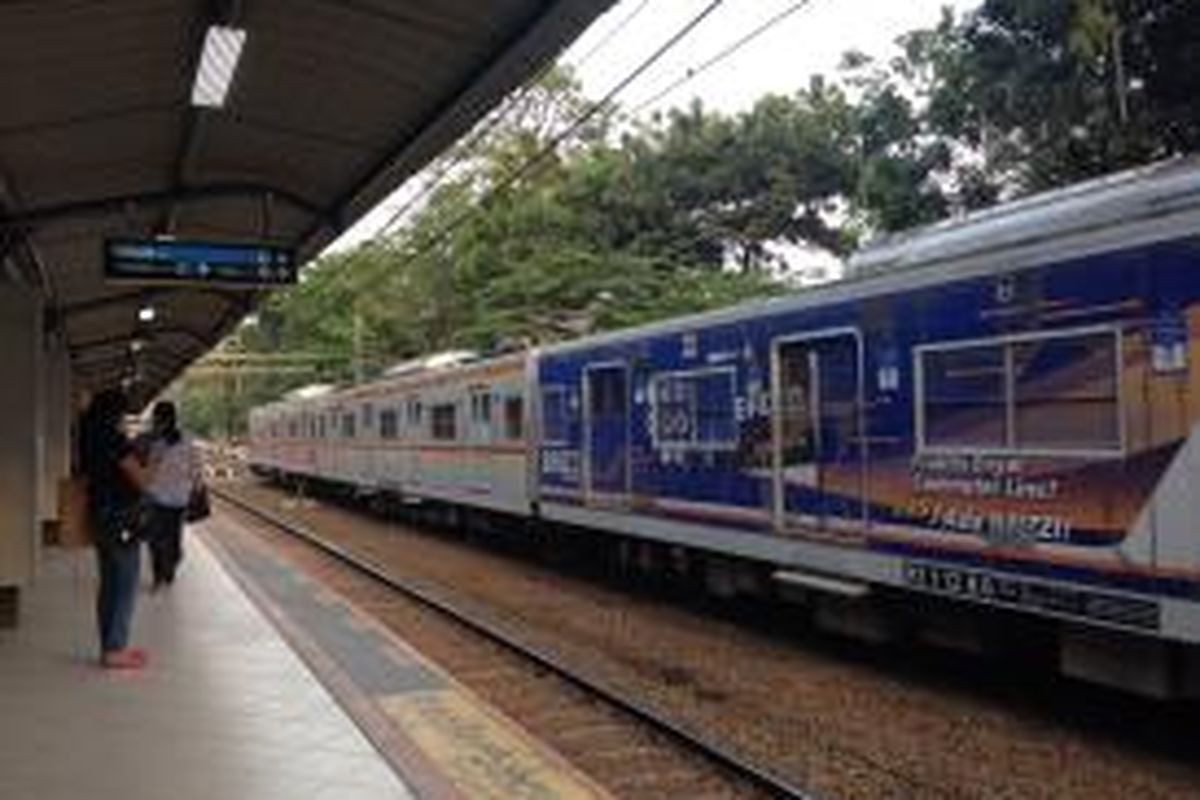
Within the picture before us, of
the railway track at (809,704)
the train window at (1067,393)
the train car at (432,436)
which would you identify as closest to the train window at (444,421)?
the train car at (432,436)

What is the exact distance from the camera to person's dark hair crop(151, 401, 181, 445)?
17672mm

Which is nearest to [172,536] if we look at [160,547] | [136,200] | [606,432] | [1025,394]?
[160,547]

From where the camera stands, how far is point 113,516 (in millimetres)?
12898

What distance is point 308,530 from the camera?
36.1 meters

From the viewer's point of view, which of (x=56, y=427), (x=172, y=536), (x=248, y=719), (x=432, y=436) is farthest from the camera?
(x=432, y=436)

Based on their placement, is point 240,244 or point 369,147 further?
point 240,244

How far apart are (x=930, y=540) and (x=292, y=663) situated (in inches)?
166

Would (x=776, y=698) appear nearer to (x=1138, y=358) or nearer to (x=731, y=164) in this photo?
(x=1138, y=358)

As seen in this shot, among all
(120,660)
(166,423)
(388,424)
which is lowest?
(120,660)

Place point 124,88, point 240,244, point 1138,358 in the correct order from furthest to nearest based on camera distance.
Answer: point 240,244 < point 124,88 < point 1138,358

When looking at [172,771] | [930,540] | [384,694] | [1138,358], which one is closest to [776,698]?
[930,540]

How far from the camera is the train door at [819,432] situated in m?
14.4

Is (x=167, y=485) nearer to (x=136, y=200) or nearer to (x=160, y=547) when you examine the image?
(x=160, y=547)

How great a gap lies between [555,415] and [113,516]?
11.2 m
